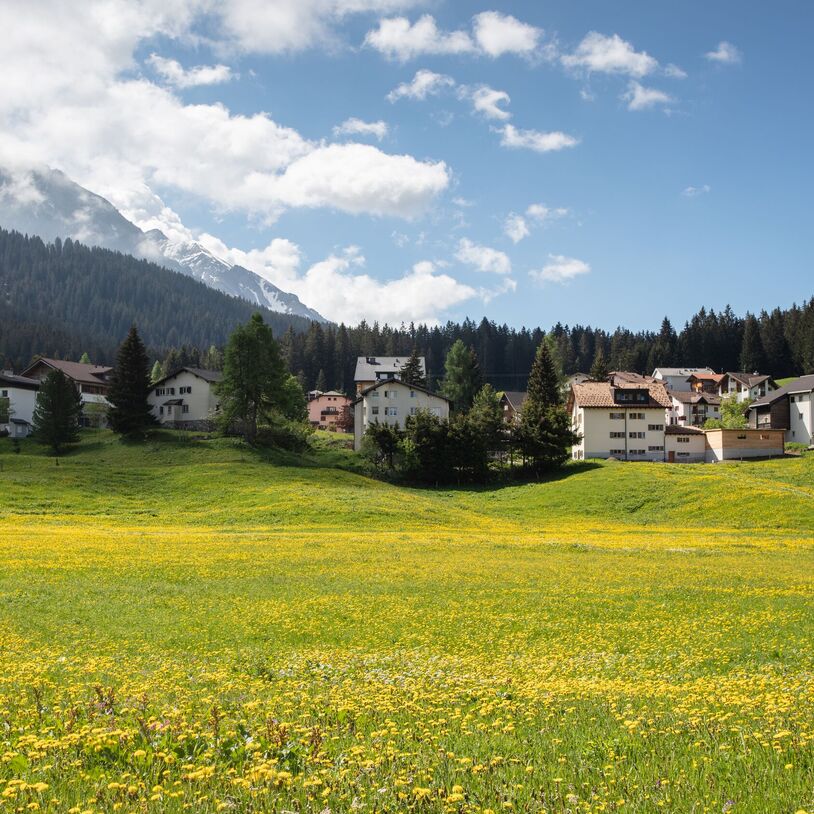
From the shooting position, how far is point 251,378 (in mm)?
92375

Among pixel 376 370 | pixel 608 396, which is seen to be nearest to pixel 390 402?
pixel 608 396

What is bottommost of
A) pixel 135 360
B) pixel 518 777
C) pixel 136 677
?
pixel 136 677

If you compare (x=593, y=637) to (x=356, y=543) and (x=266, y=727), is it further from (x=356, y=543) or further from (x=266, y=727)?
(x=356, y=543)

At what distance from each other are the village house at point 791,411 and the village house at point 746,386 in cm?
1660

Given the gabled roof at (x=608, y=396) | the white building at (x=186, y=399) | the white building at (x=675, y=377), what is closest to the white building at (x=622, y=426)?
the gabled roof at (x=608, y=396)

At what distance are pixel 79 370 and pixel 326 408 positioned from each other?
202ft

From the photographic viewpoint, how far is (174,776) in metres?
7.52

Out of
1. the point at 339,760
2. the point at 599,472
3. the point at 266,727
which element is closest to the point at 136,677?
the point at 266,727

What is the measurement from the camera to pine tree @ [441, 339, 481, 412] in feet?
497

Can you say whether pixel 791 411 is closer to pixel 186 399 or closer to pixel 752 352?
pixel 752 352

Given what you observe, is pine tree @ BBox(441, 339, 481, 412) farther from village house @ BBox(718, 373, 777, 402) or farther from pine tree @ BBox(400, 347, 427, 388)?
village house @ BBox(718, 373, 777, 402)

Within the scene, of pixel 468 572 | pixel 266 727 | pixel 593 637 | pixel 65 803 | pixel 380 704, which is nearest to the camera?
pixel 65 803

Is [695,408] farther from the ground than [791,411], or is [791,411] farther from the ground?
[695,408]

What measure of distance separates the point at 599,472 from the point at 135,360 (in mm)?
63711
